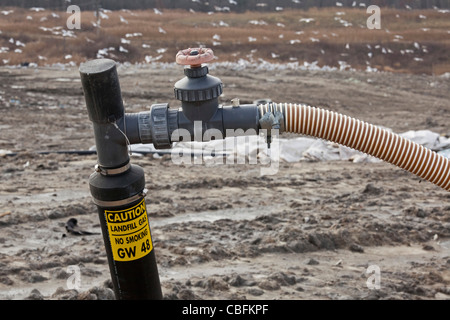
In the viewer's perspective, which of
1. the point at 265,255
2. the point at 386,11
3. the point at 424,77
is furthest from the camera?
the point at 386,11

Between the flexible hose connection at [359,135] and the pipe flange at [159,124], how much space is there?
0.42 metres

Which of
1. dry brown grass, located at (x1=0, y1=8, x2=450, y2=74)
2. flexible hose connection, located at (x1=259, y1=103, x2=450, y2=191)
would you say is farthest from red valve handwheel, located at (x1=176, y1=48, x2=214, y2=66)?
dry brown grass, located at (x1=0, y1=8, x2=450, y2=74)

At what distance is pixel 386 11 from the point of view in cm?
2281

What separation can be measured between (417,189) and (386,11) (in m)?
18.8

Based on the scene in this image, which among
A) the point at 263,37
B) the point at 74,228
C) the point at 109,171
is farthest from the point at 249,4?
the point at 109,171

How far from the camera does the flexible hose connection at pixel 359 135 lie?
7.53 ft

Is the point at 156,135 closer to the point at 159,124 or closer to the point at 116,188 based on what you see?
the point at 159,124

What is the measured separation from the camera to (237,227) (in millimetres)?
4660

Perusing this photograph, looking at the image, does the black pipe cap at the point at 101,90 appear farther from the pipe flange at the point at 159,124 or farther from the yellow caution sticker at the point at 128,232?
the yellow caution sticker at the point at 128,232

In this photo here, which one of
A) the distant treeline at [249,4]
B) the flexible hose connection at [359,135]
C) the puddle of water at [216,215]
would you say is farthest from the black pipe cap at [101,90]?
the distant treeline at [249,4]

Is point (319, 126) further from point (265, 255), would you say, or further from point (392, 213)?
point (392, 213)

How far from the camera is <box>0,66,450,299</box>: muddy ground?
11.5 feet

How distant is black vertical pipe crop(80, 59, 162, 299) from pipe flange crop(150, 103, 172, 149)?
0.13m

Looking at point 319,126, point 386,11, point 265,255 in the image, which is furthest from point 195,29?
point 319,126
